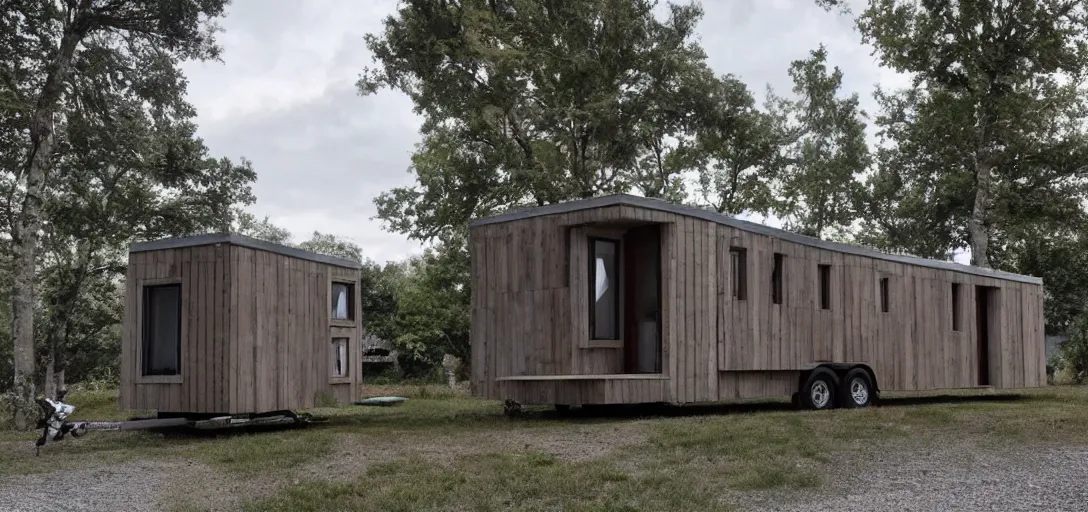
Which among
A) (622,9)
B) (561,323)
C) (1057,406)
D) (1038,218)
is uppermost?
(622,9)

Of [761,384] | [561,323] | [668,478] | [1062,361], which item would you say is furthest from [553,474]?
[1062,361]

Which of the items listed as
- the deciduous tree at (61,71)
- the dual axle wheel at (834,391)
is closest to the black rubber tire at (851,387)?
the dual axle wheel at (834,391)

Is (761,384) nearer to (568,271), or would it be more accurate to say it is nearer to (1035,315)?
(568,271)

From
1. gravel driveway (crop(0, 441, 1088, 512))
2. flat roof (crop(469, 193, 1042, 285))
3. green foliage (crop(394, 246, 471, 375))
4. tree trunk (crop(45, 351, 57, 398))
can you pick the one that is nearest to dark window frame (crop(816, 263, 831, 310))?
flat roof (crop(469, 193, 1042, 285))

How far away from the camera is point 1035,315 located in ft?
68.5

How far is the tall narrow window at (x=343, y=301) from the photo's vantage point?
1560 centimetres

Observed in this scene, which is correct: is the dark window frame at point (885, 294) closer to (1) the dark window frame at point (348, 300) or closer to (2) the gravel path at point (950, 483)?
(2) the gravel path at point (950, 483)

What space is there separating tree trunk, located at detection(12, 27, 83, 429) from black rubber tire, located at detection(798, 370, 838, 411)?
480 inches

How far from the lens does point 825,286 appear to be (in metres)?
16.9

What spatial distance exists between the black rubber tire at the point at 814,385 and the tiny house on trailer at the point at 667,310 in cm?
3

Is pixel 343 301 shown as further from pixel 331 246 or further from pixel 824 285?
pixel 331 246

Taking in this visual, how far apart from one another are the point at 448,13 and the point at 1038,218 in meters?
18.1

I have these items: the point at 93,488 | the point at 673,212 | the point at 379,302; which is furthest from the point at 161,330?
the point at 379,302

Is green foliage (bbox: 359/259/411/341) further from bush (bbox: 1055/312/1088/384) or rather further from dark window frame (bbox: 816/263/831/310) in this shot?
dark window frame (bbox: 816/263/831/310)
